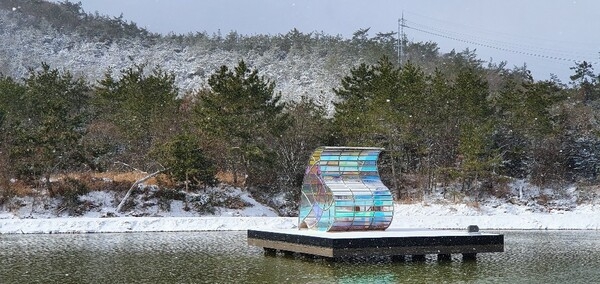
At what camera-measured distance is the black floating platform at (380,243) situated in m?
18.9

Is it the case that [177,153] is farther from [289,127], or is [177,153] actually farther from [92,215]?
[289,127]

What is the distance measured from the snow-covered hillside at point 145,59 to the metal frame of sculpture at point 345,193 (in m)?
47.4

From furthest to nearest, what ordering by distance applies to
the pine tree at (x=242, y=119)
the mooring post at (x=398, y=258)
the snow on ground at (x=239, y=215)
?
the pine tree at (x=242, y=119) → the snow on ground at (x=239, y=215) → the mooring post at (x=398, y=258)

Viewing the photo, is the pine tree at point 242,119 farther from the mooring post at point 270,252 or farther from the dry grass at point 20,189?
the mooring post at point 270,252

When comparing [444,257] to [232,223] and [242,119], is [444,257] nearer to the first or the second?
[232,223]

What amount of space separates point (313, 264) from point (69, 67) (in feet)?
200

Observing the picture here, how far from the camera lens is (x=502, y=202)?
135 ft

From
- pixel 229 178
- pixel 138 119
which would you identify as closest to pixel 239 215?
pixel 229 178

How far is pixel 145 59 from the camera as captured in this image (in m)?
78.8

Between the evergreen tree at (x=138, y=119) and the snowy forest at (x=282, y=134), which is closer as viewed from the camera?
the snowy forest at (x=282, y=134)

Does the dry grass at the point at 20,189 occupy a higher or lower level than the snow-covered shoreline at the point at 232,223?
higher

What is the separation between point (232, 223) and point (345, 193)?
1240 centimetres

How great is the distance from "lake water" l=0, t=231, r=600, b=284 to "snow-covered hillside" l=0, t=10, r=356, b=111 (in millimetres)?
46506

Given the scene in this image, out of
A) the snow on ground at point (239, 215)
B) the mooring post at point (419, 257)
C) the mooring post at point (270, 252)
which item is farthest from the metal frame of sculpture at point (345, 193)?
the snow on ground at point (239, 215)
